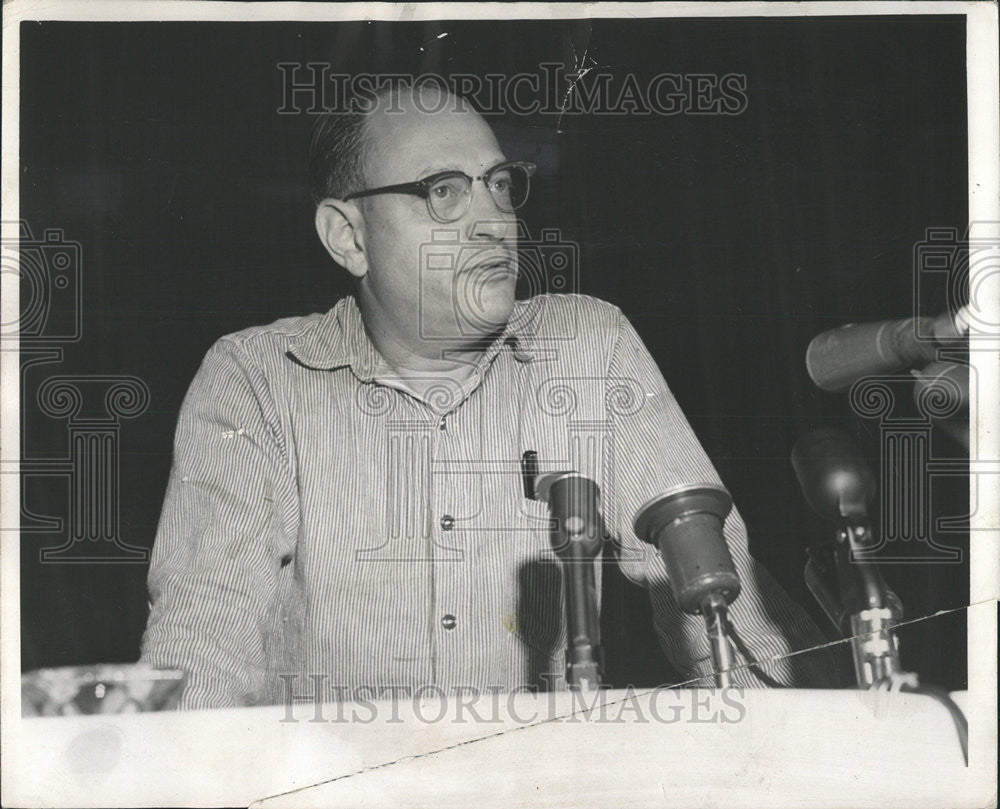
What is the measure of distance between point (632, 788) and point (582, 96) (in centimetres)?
135

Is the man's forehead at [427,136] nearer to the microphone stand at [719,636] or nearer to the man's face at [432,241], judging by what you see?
the man's face at [432,241]

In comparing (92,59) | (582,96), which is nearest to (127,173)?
(92,59)

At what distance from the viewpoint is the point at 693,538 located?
6.44 feet

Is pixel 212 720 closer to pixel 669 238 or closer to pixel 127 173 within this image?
pixel 127 173

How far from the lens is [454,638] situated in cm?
193

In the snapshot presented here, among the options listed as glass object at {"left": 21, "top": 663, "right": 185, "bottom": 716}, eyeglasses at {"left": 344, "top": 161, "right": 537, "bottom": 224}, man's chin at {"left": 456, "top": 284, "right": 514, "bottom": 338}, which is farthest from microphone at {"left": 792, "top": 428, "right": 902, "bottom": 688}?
glass object at {"left": 21, "top": 663, "right": 185, "bottom": 716}

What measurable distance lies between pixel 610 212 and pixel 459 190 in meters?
0.31

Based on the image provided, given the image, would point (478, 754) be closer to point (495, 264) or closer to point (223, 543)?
point (223, 543)

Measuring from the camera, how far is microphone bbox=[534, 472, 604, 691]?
1948mm

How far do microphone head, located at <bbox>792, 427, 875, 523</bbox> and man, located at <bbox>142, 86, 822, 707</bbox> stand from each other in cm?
18

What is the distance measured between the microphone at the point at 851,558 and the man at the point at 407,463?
0.10m

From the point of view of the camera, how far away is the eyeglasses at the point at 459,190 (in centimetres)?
191

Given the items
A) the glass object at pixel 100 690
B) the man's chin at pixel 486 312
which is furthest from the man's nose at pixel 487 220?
the glass object at pixel 100 690

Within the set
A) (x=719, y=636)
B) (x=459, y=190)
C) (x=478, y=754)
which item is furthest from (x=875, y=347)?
(x=478, y=754)
